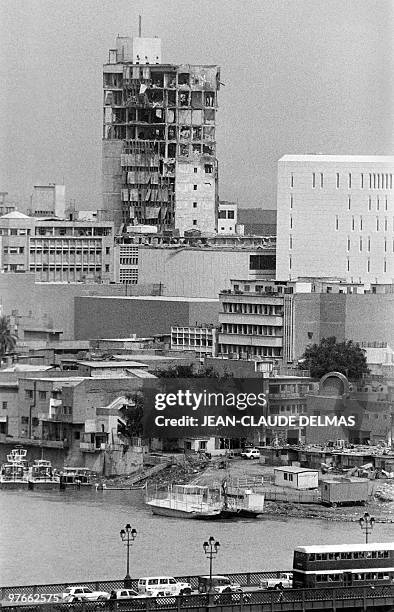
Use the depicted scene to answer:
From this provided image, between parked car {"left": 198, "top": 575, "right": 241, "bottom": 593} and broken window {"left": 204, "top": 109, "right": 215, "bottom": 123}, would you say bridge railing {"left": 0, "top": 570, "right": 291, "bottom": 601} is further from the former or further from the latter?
broken window {"left": 204, "top": 109, "right": 215, "bottom": 123}

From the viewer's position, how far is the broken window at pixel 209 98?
3072cm

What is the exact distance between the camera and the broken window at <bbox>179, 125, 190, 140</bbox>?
1292 inches

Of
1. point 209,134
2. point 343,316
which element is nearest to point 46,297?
point 343,316

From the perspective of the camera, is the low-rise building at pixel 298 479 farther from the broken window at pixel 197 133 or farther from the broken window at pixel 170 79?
the broken window at pixel 197 133

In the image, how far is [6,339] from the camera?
26.0 m

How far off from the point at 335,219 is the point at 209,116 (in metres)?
3.99

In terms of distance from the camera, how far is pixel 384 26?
21188 mm

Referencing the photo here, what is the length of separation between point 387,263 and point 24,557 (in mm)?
10238

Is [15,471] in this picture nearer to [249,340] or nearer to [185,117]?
[249,340]

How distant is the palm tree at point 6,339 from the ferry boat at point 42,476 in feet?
10.3

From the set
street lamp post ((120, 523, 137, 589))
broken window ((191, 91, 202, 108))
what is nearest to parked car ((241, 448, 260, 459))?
street lamp post ((120, 523, 137, 589))

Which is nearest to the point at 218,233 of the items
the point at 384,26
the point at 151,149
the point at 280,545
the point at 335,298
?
the point at 151,149

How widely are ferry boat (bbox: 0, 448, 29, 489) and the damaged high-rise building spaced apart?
9377 mm

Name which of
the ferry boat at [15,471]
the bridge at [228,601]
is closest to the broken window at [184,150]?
the ferry boat at [15,471]
